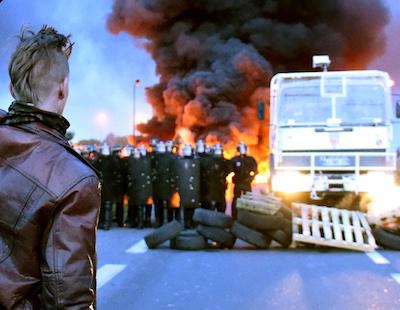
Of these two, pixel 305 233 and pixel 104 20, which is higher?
pixel 104 20

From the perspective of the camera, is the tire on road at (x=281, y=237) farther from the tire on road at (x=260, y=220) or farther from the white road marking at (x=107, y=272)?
the white road marking at (x=107, y=272)

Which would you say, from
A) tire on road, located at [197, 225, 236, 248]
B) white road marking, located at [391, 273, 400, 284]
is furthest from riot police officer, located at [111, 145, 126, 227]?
white road marking, located at [391, 273, 400, 284]

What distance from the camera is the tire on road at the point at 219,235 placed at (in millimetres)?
8680

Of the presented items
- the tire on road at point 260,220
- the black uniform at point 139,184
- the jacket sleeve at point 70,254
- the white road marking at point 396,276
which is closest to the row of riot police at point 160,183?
the black uniform at point 139,184

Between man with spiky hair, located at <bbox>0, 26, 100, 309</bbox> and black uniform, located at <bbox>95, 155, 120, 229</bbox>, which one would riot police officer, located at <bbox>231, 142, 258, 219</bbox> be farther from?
man with spiky hair, located at <bbox>0, 26, 100, 309</bbox>

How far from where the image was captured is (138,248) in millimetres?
8781

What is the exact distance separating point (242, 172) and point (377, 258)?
5202 millimetres

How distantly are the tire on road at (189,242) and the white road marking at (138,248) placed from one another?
0.45 m

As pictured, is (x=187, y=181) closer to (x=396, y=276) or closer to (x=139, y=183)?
(x=139, y=183)

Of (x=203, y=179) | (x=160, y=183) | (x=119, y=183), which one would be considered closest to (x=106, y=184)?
(x=119, y=183)

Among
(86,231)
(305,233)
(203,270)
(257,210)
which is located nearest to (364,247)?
(305,233)

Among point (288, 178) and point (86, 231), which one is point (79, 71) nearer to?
point (288, 178)

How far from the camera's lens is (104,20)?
33.5m

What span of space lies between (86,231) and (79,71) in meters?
33.7
